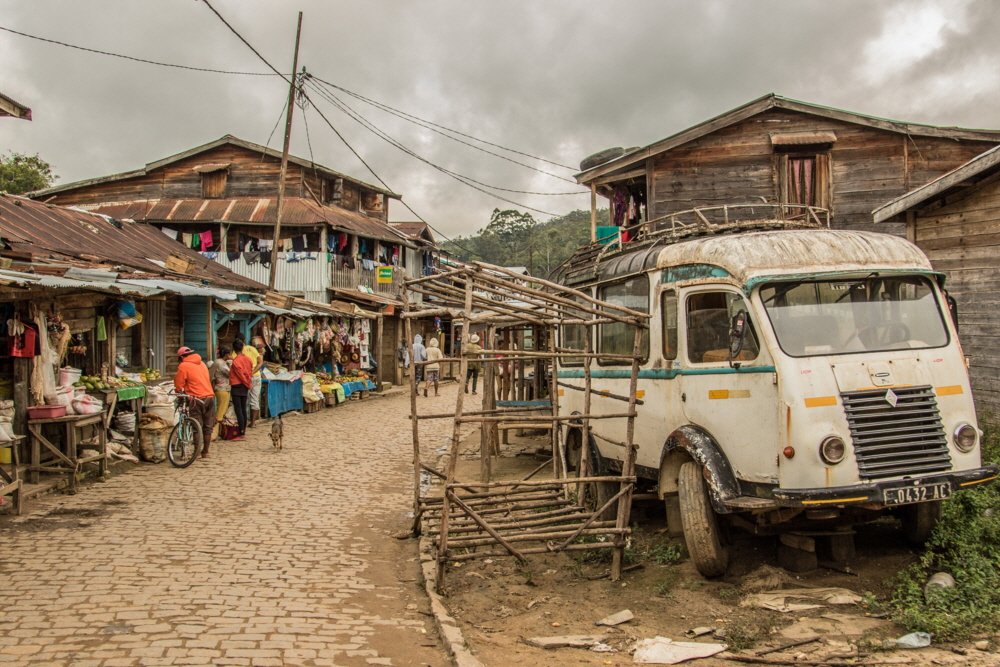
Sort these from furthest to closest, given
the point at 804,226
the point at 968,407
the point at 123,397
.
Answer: the point at 123,397 < the point at 804,226 < the point at 968,407

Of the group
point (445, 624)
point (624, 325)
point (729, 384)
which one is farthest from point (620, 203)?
point (445, 624)

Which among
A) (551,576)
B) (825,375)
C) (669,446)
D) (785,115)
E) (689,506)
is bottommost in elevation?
(551,576)

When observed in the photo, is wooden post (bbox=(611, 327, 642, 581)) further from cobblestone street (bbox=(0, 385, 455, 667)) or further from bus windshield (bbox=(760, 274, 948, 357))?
cobblestone street (bbox=(0, 385, 455, 667))

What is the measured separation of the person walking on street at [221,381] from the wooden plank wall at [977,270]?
12.2 m

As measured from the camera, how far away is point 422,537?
24.9ft

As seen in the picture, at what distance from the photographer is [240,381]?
14.1 meters

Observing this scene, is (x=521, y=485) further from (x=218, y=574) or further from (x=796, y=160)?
(x=796, y=160)

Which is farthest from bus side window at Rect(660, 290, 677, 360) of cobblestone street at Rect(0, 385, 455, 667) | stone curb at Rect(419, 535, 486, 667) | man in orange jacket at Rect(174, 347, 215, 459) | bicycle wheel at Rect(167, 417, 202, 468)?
man in orange jacket at Rect(174, 347, 215, 459)

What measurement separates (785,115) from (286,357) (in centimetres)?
1422

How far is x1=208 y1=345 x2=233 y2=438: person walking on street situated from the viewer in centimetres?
1398

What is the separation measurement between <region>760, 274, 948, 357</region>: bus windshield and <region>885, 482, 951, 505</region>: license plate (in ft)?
3.51

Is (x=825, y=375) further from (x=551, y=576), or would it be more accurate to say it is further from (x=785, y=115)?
(x=785, y=115)

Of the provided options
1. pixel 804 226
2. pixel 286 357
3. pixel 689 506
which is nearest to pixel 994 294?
pixel 804 226

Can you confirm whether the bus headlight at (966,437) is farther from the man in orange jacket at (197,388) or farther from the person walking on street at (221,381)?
the person walking on street at (221,381)
